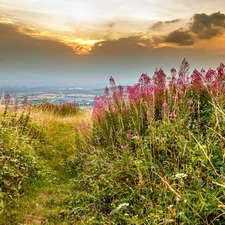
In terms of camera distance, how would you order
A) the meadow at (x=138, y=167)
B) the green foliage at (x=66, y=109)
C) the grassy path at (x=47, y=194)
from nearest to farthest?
the meadow at (x=138, y=167)
the grassy path at (x=47, y=194)
the green foliage at (x=66, y=109)

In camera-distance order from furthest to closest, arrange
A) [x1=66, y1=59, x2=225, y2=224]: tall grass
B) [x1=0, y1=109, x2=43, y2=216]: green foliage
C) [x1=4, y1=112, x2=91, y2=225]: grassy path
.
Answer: [x1=0, y1=109, x2=43, y2=216]: green foliage
[x1=4, y1=112, x2=91, y2=225]: grassy path
[x1=66, y1=59, x2=225, y2=224]: tall grass

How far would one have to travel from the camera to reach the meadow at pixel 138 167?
3.17 meters

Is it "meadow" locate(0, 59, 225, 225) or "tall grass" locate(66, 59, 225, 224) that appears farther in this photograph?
"meadow" locate(0, 59, 225, 225)

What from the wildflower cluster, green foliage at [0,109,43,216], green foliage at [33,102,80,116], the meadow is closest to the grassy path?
the meadow

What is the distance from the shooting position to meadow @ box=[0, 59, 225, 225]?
3.17m

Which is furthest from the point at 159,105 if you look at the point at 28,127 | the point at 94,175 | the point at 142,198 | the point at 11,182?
the point at 28,127

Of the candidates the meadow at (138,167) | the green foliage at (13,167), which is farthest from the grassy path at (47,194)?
the green foliage at (13,167)

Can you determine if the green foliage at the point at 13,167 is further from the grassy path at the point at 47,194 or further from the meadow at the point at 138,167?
the grassy path at the point at 47,194

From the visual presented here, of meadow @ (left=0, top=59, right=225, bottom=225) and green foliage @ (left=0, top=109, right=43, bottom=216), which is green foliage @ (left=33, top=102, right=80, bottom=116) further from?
green foliage @ (left=0, top=109, right=43, bottom=216)

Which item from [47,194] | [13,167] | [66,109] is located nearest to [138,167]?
[47,194]

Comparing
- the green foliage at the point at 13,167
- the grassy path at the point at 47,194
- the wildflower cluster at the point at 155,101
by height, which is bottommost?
the grassy path at the point at 47,194

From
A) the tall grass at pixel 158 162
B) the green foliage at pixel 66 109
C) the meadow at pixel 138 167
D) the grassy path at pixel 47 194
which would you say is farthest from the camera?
the green foliage at pixel 66 109

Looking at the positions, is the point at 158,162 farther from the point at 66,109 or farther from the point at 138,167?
the point at 66,109

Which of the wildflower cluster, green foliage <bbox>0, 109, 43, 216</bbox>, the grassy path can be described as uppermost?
the wildflower cluster
